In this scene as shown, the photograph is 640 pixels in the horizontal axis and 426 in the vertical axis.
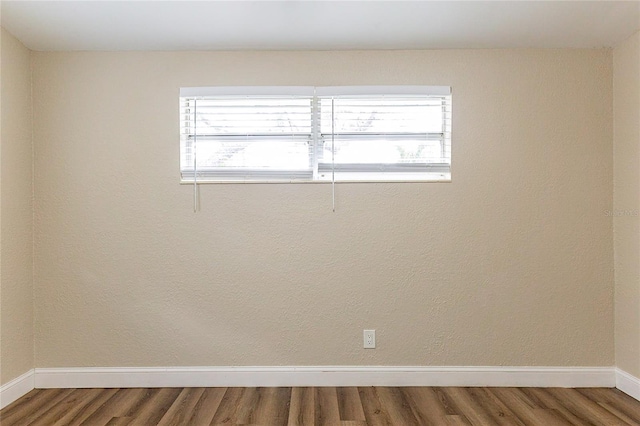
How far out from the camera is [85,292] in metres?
3.18

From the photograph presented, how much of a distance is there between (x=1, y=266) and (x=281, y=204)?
1.74 meters

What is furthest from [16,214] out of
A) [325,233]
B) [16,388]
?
[325,233]

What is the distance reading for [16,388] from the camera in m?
2.94

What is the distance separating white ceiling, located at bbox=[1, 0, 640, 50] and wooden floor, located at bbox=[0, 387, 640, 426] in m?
2.25

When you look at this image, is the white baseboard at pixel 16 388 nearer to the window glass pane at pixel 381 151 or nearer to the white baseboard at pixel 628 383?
the window glass pane at pixel 381 151

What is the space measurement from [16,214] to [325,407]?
7.46 ft

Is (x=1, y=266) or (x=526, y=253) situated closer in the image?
(x=1, y=266)

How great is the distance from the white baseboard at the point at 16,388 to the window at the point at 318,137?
67.4 inches

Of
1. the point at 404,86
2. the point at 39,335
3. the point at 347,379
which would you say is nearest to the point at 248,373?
the point at 347,379

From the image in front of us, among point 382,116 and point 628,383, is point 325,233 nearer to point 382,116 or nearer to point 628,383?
point 382,116

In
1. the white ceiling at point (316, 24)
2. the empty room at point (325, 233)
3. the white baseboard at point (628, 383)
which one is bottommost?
the white baseboard at point (628, 383)

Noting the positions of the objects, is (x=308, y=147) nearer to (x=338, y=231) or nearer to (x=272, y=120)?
(x=272, y=120)

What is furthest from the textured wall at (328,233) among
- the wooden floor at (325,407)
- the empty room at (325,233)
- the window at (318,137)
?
the wooden floor at (325,407)

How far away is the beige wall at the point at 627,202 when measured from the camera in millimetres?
2957
